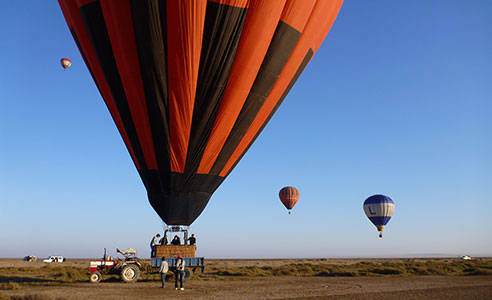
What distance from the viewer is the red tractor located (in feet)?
54.7

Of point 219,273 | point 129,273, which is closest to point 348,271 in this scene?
point 219,273

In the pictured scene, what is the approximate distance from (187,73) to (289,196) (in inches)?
998

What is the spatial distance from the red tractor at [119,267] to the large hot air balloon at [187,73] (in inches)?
134

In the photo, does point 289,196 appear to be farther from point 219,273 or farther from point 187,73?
point 187,73

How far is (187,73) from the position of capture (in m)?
13.9

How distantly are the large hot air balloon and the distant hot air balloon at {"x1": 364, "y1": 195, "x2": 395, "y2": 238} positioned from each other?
23.6 metres

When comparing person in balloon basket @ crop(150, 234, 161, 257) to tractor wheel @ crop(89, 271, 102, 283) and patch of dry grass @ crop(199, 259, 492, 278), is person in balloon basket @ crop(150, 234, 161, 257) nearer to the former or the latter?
tractor wheel @ crop(89, 271, 102, 283)

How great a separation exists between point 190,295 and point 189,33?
8931mm

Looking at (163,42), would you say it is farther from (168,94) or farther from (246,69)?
(246,69)

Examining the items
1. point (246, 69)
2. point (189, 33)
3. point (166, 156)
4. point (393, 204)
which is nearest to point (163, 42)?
point (189, 33)

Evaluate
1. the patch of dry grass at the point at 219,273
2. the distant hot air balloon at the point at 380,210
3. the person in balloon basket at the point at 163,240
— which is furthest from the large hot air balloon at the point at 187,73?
the distant hot air balloon at the point at 380,210

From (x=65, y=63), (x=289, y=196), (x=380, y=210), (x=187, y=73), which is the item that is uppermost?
(x=65, y=63)

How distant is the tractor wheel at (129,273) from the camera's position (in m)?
16.6

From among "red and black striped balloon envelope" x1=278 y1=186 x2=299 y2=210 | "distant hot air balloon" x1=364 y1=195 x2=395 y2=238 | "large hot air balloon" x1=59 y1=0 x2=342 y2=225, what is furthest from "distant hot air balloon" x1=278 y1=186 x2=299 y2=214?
"large hot air balloon" x1=59 y1=0 x2=342 y2=225
